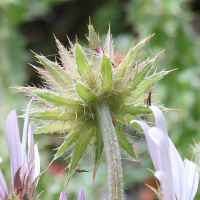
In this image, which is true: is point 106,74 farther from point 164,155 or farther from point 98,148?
point 164,155

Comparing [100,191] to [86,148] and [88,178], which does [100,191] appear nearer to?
[88,178]

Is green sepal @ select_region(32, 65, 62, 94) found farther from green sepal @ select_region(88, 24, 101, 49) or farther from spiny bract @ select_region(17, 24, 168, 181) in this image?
green sepal @ select_region(88, 24, 101, 49)

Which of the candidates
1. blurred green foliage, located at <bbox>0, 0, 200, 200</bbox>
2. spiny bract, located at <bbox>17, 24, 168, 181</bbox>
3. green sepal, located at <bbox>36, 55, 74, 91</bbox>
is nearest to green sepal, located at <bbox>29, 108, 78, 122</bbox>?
spiny bract, located at <bbox>17, 24, 168, 181</bbox>

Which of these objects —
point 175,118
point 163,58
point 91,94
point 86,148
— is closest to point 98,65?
point 91,94

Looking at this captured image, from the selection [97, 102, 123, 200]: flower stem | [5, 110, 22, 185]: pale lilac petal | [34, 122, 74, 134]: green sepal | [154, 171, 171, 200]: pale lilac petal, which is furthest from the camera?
[34, 122, 74, 134]: green sepal

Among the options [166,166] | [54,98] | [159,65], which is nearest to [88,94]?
[54,98]

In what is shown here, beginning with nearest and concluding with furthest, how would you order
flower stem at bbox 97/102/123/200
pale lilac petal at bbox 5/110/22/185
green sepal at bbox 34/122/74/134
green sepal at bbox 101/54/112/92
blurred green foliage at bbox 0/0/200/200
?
1. pale lilac petal at bbox 5/110/22/185
2. flower stem at bbox 97/102/123/200
3. green sepal at bbox 101/54/112/92
4. green sepal at bbox 34/122/74/134
5. blurred green foliage at bbox 0/0/200/200
